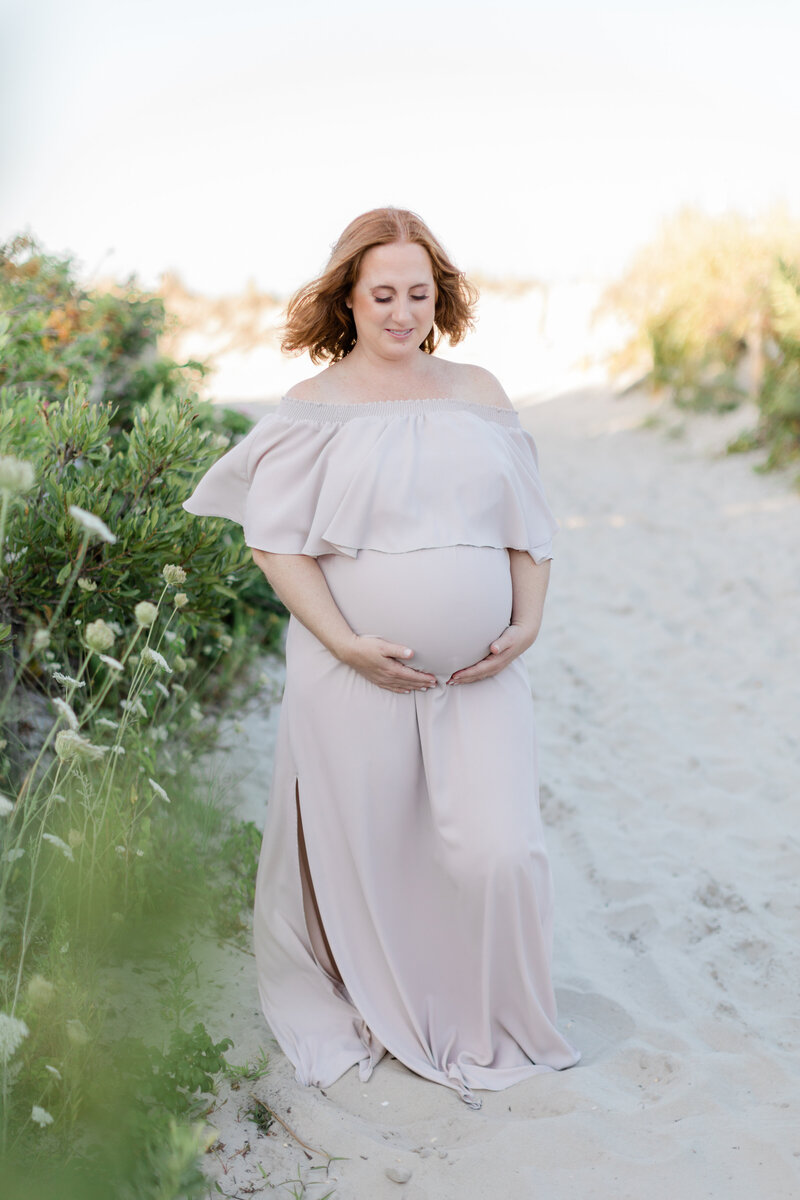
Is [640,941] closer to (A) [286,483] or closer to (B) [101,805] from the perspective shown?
(B) [101,805]

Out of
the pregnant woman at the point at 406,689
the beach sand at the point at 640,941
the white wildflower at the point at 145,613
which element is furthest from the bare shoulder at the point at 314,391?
the beach sand at the point at 640,941

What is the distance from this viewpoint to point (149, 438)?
110 inches

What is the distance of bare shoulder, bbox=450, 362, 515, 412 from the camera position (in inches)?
107

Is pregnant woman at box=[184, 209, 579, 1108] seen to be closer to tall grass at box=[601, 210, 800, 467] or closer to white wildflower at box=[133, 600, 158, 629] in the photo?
white wildflower at box=[133, 600, 158, 629]

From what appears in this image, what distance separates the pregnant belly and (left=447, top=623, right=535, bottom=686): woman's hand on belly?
0.9 inches

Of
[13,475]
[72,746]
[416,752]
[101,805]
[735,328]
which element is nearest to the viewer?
[13,475]

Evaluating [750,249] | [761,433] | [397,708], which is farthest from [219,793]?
[750,249]

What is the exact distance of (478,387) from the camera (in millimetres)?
2738

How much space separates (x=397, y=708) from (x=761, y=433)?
782 cm

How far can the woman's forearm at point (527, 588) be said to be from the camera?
8.77 feet

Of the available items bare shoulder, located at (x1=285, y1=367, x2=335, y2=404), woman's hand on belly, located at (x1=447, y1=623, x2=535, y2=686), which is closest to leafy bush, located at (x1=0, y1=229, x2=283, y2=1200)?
bare shoulder, located at (x1=285, y1=367, x2=335, y2=404)

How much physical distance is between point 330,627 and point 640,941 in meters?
1.60

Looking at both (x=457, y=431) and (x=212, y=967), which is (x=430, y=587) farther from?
(x=212, y=967)

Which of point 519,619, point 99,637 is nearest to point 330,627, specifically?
point 519,619
